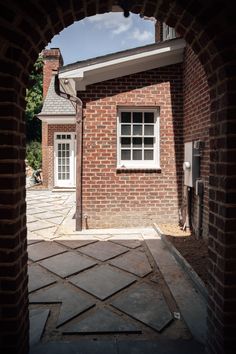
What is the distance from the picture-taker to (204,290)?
3568mm

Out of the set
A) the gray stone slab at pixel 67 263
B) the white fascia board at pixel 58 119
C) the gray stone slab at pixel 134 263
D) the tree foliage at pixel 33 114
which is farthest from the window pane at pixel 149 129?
the tree foliage at pixel 33 114

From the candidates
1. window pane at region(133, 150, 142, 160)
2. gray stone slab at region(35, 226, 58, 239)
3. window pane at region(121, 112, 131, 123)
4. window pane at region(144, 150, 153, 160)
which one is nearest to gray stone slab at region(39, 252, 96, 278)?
gray stone slab at region(35, 226, 58, 239)

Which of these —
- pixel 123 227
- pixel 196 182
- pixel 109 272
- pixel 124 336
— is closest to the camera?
pixel 124 336

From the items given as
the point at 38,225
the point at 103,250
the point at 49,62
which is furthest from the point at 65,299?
the point at 49,62

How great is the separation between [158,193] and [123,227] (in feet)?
3.90

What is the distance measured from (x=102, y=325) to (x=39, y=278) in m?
1.56

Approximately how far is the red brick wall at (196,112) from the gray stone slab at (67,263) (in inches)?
94.6

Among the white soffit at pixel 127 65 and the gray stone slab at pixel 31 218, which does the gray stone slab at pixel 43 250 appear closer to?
the gray stone slab at pixel 31 218

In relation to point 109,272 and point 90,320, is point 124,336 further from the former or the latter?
point 109,272

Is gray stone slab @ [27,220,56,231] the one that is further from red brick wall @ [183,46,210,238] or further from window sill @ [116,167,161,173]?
red brick wall @ [183,46,210,238]

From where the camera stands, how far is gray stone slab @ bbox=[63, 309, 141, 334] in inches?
114

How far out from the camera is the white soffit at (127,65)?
21.3 feet

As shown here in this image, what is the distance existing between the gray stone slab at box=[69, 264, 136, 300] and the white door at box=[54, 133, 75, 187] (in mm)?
11801

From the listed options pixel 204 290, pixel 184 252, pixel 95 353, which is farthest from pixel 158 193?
pixel 95 353
